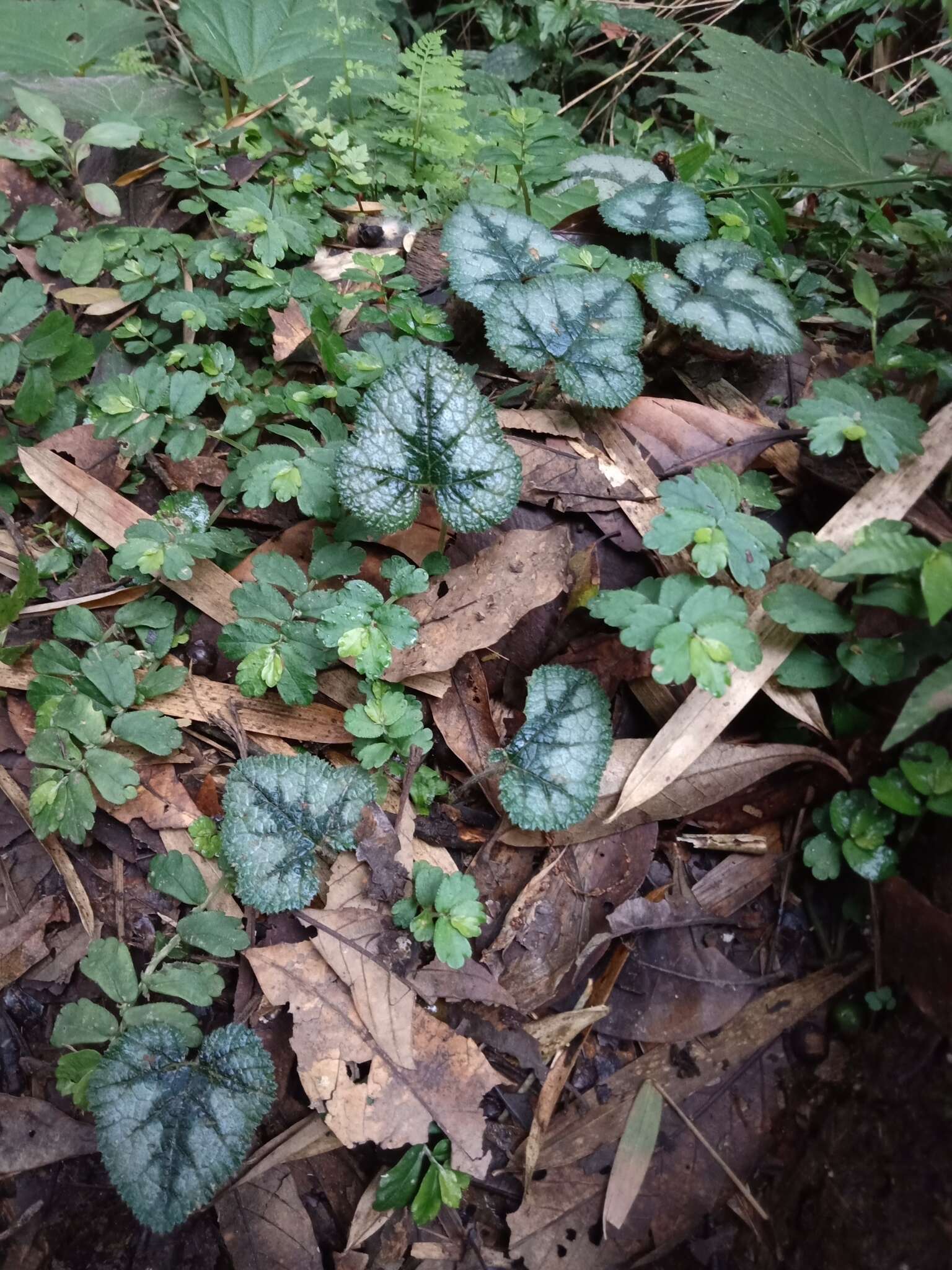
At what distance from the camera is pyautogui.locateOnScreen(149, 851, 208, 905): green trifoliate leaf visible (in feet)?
5.62

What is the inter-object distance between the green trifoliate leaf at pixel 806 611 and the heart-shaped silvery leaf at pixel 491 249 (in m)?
1.06

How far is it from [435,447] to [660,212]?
3.30 ft

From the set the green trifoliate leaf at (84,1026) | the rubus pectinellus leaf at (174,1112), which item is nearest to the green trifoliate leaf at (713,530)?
the rubus pectinellus leaf at (174,1112)

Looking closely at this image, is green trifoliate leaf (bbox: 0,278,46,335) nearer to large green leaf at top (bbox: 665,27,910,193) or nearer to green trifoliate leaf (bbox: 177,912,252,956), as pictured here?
green trifoliate leaf (bbox: 177,912,252,956)

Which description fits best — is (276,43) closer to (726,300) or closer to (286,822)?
(726,300)

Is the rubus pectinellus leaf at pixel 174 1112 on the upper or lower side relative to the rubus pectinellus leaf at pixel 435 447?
lower

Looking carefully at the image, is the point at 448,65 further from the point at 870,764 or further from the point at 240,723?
the point at 870,764

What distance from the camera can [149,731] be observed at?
1.78 meters

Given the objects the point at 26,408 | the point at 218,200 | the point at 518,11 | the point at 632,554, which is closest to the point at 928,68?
the point at 632,554

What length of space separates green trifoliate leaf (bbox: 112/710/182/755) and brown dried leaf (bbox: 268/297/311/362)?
104cm

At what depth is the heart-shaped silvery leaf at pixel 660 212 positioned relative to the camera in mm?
2066

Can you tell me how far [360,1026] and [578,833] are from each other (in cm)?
63

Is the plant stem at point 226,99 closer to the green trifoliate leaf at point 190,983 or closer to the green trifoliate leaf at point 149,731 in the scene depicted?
the green trifoliate leaf at point 149,731

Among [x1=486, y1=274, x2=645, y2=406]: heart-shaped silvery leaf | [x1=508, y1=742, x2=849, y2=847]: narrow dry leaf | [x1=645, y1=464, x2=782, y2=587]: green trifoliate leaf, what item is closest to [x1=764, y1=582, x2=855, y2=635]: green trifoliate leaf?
[x1=645, y1=464, x2=782, y2=587]: green trifoliate leaf
